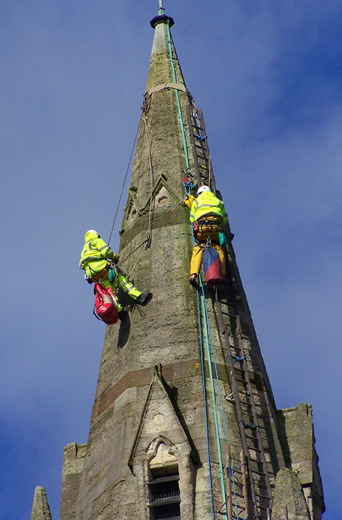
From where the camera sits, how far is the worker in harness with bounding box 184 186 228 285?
2783 centimetres

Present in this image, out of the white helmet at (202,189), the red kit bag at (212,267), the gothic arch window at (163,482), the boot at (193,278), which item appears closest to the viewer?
the gothic arch window at (163,482)

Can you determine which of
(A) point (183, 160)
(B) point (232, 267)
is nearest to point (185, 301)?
(B) point (232, 267)

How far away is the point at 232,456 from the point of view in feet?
80.1

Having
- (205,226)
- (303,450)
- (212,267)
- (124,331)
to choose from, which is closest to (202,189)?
(205,226)

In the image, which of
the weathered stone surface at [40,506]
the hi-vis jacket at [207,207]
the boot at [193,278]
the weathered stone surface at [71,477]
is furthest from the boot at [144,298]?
the weathered stone surface at [40,506]

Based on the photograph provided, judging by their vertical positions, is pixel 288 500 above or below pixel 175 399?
below

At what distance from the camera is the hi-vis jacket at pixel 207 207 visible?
28.1 meters

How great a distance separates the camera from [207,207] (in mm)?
28188

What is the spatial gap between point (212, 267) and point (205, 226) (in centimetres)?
105

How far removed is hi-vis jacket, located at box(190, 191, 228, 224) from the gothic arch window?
572 cm

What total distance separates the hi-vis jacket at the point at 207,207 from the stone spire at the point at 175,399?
833 mm

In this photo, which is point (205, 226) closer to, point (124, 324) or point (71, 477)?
point (124, 324)

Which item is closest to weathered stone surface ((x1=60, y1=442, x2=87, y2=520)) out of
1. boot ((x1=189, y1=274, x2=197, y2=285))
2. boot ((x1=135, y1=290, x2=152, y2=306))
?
boot ((x1=135, y1=290, x2=152, y2=306))

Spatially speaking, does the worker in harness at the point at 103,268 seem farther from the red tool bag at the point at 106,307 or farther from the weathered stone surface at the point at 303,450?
the weathered stone surface at the point at 303,450
